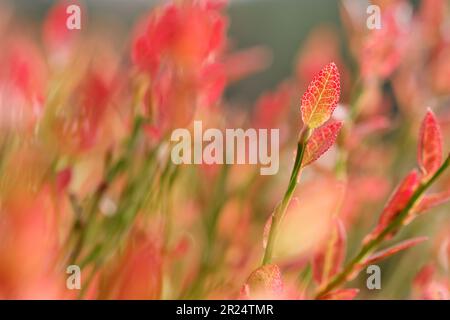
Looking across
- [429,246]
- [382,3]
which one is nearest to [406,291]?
[429,246]

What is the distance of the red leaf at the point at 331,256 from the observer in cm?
38

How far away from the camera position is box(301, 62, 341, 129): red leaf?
30 cm

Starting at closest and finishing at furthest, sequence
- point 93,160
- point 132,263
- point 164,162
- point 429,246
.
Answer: point 132,263, point 164,162, point 93,160, point 429,246

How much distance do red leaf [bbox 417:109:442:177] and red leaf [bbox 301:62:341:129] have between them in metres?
0.07

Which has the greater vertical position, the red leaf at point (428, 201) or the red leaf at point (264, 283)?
the red leaf at point (428, 201)

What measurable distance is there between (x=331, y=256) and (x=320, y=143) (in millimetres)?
98

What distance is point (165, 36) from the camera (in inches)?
16.2

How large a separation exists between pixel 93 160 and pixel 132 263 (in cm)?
24

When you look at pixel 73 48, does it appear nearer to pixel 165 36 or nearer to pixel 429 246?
pixel 165 36

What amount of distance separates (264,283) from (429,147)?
0.37 ft

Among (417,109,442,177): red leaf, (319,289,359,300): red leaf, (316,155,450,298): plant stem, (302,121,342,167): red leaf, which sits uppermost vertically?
(417,109,442,177): red leaf

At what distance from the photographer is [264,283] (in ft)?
1.06

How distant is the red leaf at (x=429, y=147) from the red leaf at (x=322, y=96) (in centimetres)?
7

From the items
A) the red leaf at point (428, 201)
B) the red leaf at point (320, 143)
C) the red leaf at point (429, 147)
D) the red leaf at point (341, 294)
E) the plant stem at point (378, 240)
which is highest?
the red leaf at point (429, 147)
